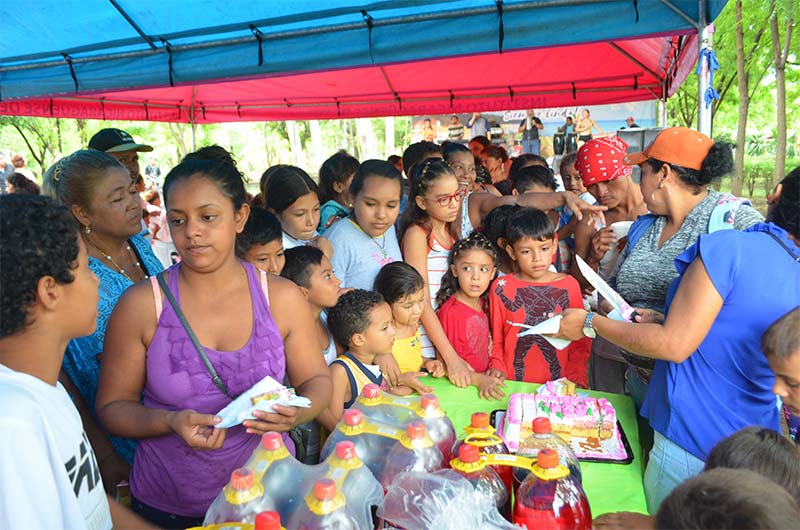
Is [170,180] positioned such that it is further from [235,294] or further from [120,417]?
[120,417]

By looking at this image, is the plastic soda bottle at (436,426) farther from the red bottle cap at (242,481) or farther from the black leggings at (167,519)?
the black leggings at (167,519)

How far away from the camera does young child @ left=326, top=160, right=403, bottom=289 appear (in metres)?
2.56

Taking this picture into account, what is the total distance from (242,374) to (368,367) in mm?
797

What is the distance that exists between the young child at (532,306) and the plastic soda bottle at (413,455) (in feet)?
4.57

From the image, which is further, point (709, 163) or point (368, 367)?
point (368, 367)

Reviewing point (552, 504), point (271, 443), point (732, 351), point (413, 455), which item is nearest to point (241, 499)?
point (271, 443)

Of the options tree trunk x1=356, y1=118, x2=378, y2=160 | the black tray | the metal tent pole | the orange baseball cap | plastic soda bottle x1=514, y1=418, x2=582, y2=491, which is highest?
tree trunk x1=356, y1=118, x2=378, y2=160

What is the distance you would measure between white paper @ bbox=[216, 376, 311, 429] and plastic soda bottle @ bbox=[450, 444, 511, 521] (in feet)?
1.29

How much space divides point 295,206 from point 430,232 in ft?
2.31

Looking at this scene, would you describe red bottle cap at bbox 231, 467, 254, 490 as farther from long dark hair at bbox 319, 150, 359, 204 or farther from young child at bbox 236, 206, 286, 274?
long dark hair at bbox 319, 150, 359, 204

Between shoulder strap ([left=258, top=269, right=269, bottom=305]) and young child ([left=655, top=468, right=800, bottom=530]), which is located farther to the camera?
shoulder strap ([left=258, top=269, right=269, bottom=305])

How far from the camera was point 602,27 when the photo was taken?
2891mm

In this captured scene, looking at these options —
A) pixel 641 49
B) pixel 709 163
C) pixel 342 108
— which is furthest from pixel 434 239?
pixel 342 108

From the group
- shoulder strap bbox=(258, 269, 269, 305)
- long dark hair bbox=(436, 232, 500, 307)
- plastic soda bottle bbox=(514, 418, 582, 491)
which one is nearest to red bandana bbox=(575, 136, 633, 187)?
long dark hair bbox=(436, 232, 500, 307)
